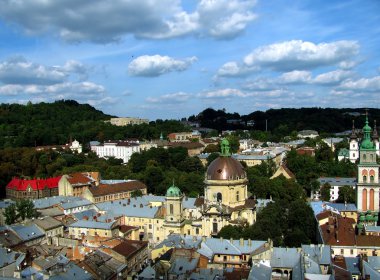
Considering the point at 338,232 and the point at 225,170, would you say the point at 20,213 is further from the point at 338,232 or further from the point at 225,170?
the point at 338,232

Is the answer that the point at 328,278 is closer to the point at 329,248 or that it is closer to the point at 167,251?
the point at 329,248

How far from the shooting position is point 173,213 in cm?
6206

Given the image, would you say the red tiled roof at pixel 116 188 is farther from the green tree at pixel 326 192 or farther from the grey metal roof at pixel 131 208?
the green tree at pixel 326 192

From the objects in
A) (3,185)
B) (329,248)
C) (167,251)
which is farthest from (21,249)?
(3,185)

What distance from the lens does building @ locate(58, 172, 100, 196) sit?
8706 centimetres

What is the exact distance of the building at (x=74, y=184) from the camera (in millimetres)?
87062

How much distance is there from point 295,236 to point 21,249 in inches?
1125

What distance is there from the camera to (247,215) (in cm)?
6188

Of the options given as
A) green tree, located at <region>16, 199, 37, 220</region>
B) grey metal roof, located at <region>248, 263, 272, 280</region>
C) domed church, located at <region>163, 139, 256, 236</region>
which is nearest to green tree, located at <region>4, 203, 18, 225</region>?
green tree, located at <region>16, 199, 37, 220</region>

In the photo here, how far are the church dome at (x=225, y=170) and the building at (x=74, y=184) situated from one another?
100 feet

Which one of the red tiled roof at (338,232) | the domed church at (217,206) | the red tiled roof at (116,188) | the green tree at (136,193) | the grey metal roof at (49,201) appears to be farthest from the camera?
the green tree at (136,193)

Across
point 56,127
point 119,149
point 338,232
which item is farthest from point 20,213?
point 56,127

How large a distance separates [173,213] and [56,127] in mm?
105856

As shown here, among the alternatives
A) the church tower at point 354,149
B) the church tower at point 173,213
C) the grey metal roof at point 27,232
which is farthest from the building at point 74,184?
the church tower at point 354,149
